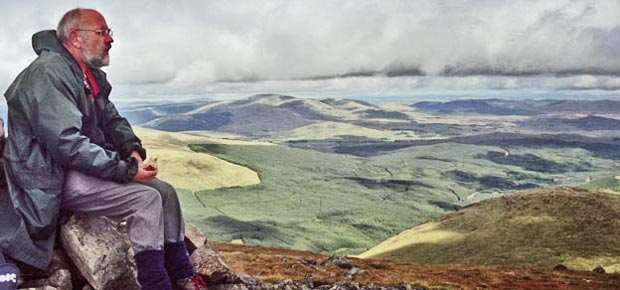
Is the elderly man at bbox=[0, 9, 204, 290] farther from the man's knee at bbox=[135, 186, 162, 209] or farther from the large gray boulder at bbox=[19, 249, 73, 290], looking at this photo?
the large gray boulder at bbox=[19, 249, 73, 290]

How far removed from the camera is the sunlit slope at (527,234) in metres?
121

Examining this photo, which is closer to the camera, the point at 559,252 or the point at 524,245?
the point at 559,252

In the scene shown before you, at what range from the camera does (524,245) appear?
13262cm

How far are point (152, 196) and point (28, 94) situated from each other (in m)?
2.78

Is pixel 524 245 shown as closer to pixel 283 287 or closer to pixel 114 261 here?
pixel 283 287

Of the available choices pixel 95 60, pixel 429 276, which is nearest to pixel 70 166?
pixel 95 60

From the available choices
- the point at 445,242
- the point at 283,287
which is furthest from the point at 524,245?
the point at 283,287

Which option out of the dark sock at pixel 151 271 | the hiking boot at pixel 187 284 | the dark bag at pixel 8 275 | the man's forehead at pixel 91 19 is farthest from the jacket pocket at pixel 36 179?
the hiking boot at pixel 187 284

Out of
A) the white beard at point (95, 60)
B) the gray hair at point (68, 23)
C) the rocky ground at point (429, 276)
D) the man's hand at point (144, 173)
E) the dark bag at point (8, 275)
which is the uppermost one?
the gray hair at point (68, 23)

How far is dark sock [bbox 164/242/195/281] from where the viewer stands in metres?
11.4

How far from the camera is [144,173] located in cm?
1019

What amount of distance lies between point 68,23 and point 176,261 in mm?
5290

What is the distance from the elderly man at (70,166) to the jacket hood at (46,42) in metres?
0.02

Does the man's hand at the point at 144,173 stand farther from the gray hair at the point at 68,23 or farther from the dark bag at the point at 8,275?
the gray hair at the point at 68,23
